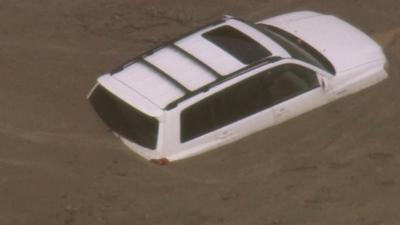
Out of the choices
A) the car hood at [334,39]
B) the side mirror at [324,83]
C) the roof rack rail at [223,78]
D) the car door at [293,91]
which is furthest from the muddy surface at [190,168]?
the roof rack rail at [223,78]

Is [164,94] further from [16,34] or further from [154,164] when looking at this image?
[16,34]

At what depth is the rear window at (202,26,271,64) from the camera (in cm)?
1103

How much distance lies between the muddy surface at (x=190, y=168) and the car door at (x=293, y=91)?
0.16 metres

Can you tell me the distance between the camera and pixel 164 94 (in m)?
10.5

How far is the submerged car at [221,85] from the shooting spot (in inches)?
411

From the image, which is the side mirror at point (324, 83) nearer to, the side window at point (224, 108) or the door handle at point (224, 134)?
the side window at point (224, 108)

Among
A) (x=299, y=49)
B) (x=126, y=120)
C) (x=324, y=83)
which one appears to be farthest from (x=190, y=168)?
(x=299, y=49)

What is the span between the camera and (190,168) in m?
10.7

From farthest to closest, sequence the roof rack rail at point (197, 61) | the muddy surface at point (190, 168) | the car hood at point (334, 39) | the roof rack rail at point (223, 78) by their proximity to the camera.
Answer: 1. the car hood at point (334, 39)
2. the roof rack rail at point (197, 61)
3. the roof rack rail at point (223, 78)
4. the muddy surface at point (190, 168)

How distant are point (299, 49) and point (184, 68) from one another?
1.87 meters

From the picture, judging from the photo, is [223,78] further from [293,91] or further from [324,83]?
[324,83]

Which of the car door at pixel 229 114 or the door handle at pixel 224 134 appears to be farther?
the door handle at pixel 224 134

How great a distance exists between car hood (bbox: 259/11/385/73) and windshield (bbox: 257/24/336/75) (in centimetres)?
8

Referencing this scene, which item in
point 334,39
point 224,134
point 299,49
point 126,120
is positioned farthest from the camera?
point 334,39
